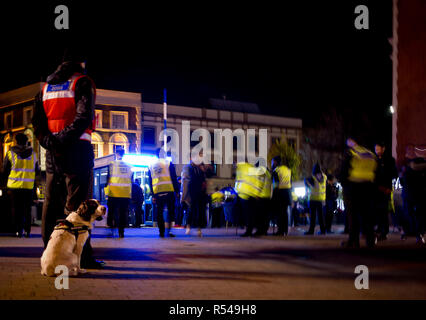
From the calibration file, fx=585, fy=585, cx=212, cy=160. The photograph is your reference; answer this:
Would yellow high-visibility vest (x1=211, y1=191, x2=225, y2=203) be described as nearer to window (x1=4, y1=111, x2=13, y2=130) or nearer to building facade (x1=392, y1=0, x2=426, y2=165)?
building facade (x1=392, y1=0, x2=426, y2=165)

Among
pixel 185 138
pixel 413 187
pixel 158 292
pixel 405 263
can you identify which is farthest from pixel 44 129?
pixel 185 138

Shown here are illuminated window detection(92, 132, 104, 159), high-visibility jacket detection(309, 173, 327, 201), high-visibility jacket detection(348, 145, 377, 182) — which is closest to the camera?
high-visibility jacket detection(348, 145, 377, 182)

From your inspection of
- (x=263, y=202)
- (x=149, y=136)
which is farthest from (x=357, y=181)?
(x=149, y=136)

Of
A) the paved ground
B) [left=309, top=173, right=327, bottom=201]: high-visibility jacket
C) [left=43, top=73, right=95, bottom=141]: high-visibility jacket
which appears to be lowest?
the paved ground

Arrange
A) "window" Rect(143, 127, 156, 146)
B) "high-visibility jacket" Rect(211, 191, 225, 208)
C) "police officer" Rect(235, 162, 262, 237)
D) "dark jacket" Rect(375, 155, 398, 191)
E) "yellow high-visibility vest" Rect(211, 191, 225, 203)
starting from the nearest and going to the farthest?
"dark jacket" Rect(375, 155, 398, 191)
"police officer" Rect(235, 162, 262, 237)
"high-visibility jacket" Rect(211, 191, 225, 208)
"yellow high-visibility vest" Rect(211, 191, 225, 203)
"window" Rect(143, 127, 156, 146)

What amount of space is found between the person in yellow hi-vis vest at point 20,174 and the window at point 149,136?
4469cm

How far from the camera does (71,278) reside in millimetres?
5762

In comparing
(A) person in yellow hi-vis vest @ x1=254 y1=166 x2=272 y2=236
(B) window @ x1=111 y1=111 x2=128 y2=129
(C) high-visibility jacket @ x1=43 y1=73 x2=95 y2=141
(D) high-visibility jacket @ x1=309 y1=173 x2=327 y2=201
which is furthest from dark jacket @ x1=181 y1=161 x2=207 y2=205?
(B) window @ x1=111 y1=111 x2=128 y2=129

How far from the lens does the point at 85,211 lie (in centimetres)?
612

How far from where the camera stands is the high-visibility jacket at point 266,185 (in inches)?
569

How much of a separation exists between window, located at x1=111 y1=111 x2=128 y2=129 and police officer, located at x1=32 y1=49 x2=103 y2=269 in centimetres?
4981

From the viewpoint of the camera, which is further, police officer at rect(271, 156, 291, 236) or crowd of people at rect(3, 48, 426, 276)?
police officer at rect(271, 156, 291, 236)

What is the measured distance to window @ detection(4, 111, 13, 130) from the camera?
55.5 metres

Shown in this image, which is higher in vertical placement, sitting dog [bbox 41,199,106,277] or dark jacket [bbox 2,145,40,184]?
dark jacket [bbox 2,145,40,184]
